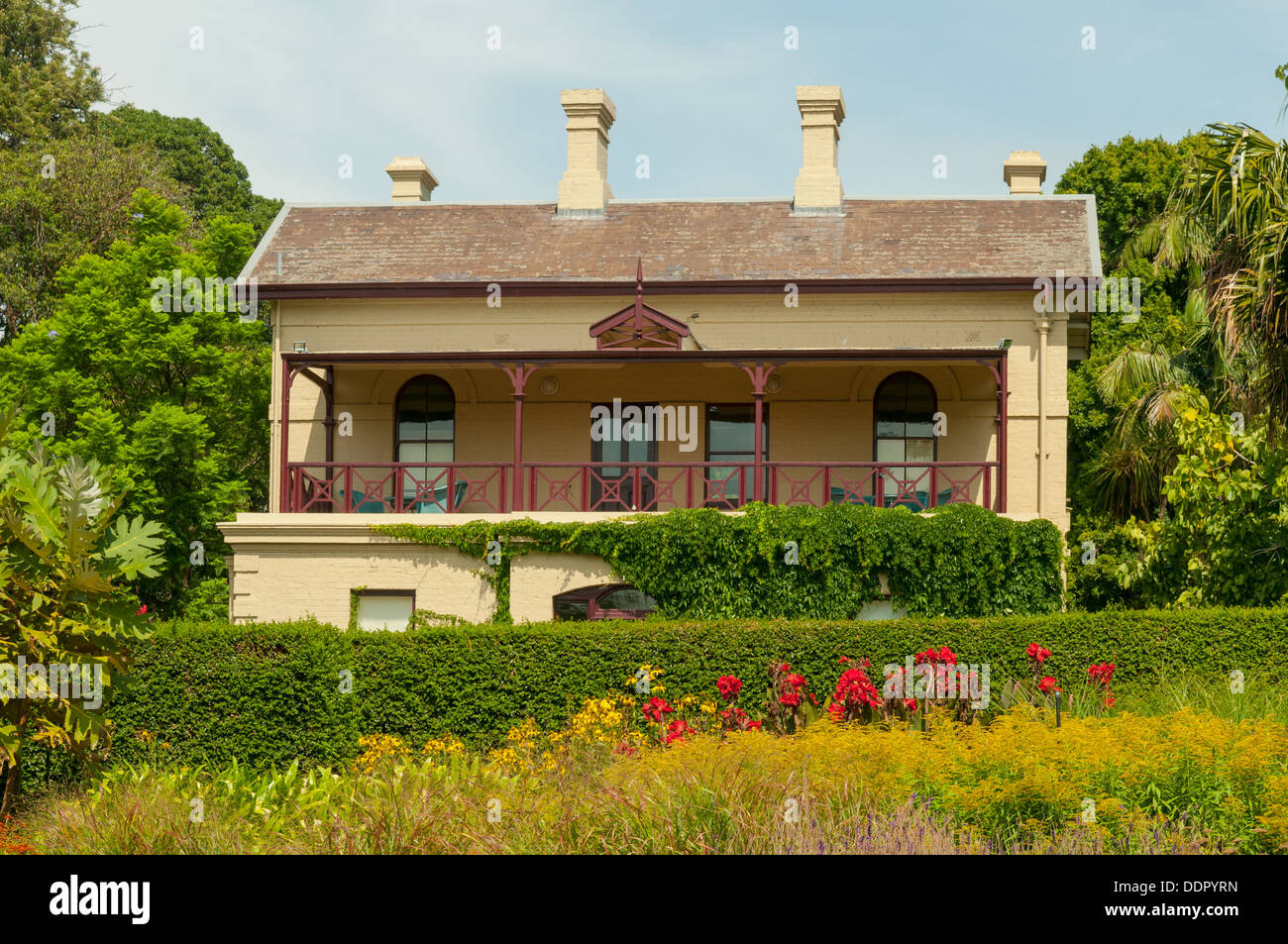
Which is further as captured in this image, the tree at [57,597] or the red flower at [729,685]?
the red flower at [729,685]

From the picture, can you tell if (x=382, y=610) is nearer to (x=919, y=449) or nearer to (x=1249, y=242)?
(x=919, y=449)

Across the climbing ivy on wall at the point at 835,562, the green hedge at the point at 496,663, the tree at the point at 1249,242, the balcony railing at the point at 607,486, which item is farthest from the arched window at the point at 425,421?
the tree at the point at 1249,242

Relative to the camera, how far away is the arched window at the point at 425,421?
2239cm

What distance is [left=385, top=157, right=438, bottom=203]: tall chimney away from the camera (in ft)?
84.1

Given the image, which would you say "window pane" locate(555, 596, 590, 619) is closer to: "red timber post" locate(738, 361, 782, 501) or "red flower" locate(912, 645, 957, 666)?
"red timber post" locate(738, 361, 782, 501)

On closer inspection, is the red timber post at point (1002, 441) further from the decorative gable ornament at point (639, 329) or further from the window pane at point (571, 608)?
the window pane at point (571, 608)

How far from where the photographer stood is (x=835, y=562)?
694 inches

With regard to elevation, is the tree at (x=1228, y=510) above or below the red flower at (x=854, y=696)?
above

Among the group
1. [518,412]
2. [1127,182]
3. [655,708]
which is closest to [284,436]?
[518,412]

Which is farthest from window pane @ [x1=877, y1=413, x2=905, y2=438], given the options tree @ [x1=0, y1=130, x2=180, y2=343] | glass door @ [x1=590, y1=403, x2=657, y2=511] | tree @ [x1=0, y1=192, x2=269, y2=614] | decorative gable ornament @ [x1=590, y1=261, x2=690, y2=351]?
tree @ [x1=0, y1=130, x2=180, y2=343]

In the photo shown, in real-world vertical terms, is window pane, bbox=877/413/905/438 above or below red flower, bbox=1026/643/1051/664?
above

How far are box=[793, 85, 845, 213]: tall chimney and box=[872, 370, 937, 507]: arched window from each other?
3473 millimetres

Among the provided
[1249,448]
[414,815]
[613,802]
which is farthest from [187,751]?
[1249,448]

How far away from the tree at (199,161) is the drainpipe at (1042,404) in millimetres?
28761
